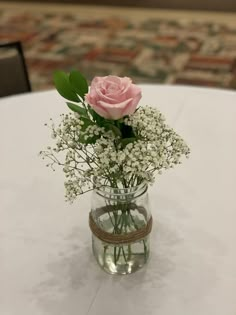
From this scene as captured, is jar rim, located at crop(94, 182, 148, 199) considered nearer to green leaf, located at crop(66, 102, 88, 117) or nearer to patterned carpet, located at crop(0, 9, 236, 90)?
green leaf, located at crop(66, 102, 88, 117)

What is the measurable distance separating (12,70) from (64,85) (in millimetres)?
943

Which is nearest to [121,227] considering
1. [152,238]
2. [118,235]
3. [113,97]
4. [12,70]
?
[118,235]

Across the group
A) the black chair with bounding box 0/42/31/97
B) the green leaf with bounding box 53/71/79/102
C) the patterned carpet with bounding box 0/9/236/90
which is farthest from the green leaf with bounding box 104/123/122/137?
the patterned carpet with bounding box 0/9/236/90

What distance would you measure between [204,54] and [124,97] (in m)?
2.98

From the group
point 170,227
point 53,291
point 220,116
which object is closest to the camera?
point 53,291

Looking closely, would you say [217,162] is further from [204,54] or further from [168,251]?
[204,54]

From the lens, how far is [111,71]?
3.59m

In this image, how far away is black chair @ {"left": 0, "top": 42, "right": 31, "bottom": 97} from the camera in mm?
1874

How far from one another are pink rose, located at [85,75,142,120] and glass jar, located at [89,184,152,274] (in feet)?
0.54

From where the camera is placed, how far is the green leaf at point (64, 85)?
0.99 m

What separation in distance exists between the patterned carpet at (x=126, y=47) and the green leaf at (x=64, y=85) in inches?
97.1

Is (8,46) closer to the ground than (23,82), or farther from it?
farther from it

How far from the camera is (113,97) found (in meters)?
0.92

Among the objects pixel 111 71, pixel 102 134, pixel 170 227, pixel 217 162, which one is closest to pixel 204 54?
pixel 111 71
